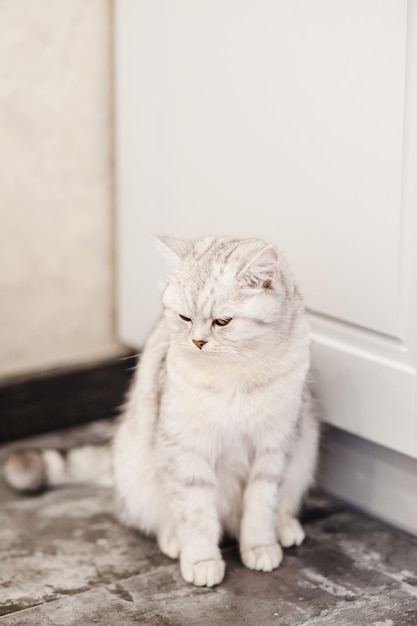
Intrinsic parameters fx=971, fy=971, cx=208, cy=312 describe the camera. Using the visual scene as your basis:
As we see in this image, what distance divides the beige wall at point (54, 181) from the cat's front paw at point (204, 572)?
0.83 meters

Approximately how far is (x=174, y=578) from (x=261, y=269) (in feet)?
1.99

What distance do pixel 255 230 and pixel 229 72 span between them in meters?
0.33

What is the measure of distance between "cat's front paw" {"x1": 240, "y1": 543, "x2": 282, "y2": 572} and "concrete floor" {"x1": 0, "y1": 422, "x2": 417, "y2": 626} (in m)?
0.01

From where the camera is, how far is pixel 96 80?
2334 mm

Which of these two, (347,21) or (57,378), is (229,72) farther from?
(57,378)

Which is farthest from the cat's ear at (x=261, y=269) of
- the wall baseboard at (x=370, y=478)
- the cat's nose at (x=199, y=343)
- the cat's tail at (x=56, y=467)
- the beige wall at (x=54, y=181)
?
the beige wall at (x=54, y=181)

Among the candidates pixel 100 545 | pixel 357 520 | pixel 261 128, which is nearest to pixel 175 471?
pixel 100 545

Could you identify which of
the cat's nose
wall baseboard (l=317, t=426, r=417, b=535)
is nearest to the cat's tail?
wall baseboard (l=317, t=426, r=417, b=535)

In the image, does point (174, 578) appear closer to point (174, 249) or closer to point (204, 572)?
point (204, 572)

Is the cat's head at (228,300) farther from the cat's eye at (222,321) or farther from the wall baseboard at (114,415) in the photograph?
the wall baseboard at (114,415)

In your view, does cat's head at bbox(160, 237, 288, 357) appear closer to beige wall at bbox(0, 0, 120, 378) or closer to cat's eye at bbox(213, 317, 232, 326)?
cat's eye at bbox(213, 317, 232, 326)

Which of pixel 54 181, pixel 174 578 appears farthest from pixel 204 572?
pixel 54 181

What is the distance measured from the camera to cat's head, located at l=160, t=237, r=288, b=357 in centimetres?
159

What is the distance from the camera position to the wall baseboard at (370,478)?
1893 mm
